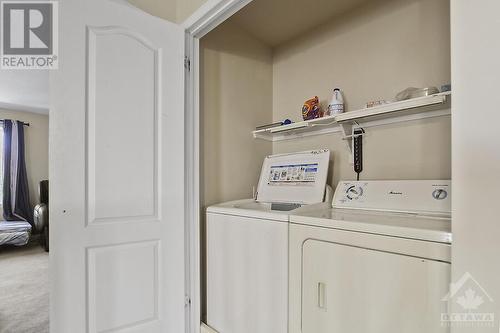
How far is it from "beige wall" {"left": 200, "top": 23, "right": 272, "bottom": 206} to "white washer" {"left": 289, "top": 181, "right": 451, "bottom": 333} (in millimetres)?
834

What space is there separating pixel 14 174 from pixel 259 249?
5673 mm

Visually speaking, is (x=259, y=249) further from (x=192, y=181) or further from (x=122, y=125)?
(x=122, y=125)

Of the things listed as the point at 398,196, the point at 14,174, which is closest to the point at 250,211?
the point at 398,196

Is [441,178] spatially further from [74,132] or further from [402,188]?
[74,132]

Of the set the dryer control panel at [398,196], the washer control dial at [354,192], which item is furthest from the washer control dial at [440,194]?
the washer control dial at [354,192]

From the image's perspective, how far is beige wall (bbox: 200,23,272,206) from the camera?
6.22 feet

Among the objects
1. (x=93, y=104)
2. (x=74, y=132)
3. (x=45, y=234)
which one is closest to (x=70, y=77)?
(x=93, y=104)

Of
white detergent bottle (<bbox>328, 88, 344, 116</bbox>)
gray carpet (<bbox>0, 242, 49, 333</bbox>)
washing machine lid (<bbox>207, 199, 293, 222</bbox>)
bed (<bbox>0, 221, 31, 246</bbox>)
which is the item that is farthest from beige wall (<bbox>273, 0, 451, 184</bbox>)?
bed (<bbox>0, 221, 31, 246</bbox>)

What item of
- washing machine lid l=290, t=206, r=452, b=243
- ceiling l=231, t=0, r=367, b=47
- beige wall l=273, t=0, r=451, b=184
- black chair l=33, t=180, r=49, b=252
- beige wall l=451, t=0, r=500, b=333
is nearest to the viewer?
beige wall l=451, t=0, r=500, b=333

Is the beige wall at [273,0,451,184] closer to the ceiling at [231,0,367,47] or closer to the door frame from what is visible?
the ceiling at [231,0,367,47]

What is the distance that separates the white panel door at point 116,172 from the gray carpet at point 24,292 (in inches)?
44.0

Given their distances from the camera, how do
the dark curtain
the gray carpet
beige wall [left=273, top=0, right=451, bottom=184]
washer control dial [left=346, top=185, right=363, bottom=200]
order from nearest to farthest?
1. beige wall [left=273, top=0, right=451, bottom=184]
2. washer control dial [left=346, top=185, right=363, bottom=200]
3. the gray carpet
4. the dark curtain

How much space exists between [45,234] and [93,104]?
417cm

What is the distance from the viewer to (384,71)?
167 cm
